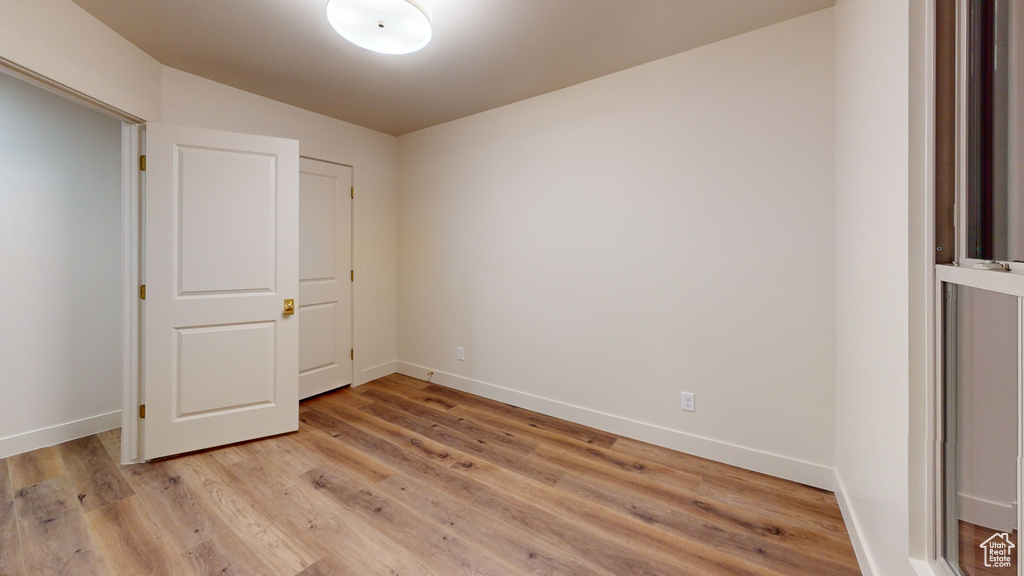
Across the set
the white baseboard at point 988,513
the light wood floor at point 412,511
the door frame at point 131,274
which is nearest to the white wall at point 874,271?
the white baseboard at point 988,513

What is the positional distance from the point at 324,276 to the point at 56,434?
196cm

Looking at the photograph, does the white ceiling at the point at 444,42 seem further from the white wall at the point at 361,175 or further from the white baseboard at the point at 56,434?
the white baseboard at the point at 56,434

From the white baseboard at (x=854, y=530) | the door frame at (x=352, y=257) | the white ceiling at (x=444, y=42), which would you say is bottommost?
the white baseboard at (x=854, y=530)

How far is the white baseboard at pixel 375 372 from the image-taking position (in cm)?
361

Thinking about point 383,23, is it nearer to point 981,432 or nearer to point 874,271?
point 874,271

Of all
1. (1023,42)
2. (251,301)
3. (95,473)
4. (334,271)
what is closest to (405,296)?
(334,271)

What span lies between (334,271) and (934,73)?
3775 mm

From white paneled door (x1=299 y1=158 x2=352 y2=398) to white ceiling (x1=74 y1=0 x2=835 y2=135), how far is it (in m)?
0.74

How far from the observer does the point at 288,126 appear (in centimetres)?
306

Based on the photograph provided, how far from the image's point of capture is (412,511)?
1.80 metres

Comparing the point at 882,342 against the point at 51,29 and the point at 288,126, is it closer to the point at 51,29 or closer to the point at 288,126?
the point at 51,29

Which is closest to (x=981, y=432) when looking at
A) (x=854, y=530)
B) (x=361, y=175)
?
(x=854, y=530)

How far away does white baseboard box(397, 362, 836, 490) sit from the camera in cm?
197

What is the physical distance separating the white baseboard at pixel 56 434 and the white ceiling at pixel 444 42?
257 cm
